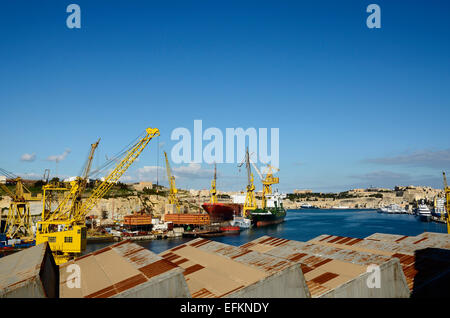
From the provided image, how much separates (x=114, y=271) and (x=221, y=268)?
6.98 metres

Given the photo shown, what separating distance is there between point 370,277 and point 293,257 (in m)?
8.45

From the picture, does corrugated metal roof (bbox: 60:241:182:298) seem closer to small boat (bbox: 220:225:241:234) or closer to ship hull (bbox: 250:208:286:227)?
small boat (bbox: 220:225:241:234)

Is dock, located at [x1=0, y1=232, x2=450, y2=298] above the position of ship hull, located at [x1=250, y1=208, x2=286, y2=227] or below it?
above

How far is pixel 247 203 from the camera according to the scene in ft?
476

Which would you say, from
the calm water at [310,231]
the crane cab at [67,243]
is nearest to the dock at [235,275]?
the crane cab at [67,243]

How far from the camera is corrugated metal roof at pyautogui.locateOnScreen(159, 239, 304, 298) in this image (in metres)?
18.4

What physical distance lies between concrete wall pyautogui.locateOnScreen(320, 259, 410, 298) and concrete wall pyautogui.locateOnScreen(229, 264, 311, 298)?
64.2 inches

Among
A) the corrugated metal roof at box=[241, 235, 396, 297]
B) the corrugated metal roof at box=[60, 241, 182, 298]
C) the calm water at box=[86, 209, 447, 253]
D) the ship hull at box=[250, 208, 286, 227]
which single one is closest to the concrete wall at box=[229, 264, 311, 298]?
the corrugated metal roof at box=[241, 235, 396, 297]

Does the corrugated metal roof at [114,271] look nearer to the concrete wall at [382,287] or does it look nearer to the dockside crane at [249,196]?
the concrete wall at [382,287]

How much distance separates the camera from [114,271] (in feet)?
71.4

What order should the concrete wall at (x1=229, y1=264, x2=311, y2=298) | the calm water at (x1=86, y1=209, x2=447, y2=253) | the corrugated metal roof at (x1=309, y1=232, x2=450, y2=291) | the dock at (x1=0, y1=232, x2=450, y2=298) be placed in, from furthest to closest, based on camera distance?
the calm water at (x1=86, y1=209, x2=447, y2=253) → the corrugated metal roof at (x1=309, y1=232, x2=450, y2=291) → the concrete wall at (x1=229, y1=264, x2=311, y2=298) → the dock at (x1=0, y1=232, x2=450, y2=298)

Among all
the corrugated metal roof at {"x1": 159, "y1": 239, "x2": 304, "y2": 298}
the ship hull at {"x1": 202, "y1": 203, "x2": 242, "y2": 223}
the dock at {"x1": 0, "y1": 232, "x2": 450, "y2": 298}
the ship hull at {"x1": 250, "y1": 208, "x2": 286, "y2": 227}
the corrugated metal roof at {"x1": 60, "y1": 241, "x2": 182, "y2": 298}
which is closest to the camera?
→ the dock at {"x1": 0, "y1": 232, "x2": 450, "y2": 298}

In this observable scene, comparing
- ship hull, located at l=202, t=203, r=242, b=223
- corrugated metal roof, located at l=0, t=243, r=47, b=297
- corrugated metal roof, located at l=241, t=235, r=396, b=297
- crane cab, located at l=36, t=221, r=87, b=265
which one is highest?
corrugated metal roof, located at l=0, t=243, r=47, b=297
